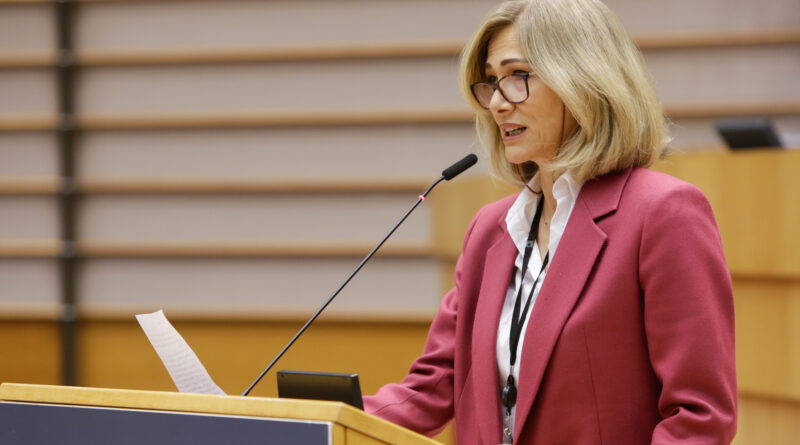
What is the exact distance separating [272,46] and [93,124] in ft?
3.59

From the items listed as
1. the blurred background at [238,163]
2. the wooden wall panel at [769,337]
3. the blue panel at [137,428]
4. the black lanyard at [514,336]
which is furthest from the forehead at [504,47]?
the blurred background at [238,163]

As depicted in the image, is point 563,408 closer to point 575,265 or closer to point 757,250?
point 575,265

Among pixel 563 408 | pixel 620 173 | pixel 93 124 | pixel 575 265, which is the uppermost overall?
pixel 93 124

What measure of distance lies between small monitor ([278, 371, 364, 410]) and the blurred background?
3.26 metres

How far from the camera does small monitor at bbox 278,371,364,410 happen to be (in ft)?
4.20

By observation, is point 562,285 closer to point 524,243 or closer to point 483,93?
point 524,243

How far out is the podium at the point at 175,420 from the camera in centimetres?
112

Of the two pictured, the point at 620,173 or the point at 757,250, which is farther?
the point at 757,250

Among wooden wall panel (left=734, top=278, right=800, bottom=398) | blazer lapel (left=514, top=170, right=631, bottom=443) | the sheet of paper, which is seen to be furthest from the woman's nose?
wooden wall panel (left=734, top=278, right=800, bottom=398)

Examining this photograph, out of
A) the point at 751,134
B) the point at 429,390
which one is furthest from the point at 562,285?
the point at 751,134

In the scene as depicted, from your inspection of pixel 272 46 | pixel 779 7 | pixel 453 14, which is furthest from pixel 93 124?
pixel 779 7

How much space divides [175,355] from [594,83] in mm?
778

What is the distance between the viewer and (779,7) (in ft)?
14.5

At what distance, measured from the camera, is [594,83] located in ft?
4.64
